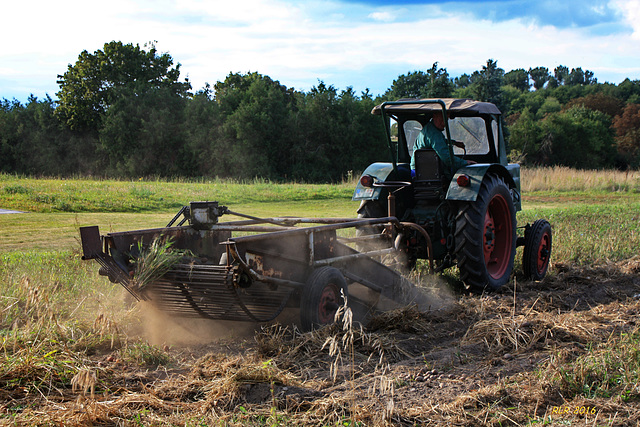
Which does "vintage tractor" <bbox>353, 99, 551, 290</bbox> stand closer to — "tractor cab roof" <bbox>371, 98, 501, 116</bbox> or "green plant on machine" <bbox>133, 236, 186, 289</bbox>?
"tractor cab roof" <bbox>371, 98, 501, 116</bbox>

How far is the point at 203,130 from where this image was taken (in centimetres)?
4328

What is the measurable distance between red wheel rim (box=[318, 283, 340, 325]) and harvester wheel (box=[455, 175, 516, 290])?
190 cm

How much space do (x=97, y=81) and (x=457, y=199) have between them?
44790 millimetres

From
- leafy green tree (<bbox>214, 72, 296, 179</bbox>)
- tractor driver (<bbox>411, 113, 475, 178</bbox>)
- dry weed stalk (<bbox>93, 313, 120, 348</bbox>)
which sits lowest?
dry weed stalk (<bbox>93, 313, 120, 348</bbox>)

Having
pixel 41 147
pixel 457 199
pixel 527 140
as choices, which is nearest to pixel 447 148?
pixel 457 199

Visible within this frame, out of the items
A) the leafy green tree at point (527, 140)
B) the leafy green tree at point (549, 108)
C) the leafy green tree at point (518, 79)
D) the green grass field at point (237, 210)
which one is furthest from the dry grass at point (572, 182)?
the leafy green tree at point (518, 79)

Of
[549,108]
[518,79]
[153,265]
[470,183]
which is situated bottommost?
[153,265]

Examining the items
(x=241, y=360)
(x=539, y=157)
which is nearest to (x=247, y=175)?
(x=539, y=157)

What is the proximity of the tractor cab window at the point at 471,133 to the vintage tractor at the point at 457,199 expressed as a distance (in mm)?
Answer: 12

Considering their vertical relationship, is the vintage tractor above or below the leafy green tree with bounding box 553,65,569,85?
below

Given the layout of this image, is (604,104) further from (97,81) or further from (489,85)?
(97,81)

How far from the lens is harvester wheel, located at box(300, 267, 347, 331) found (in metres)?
4.62

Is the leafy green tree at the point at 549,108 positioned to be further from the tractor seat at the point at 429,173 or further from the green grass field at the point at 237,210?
the tractor seat at the point at 429,173

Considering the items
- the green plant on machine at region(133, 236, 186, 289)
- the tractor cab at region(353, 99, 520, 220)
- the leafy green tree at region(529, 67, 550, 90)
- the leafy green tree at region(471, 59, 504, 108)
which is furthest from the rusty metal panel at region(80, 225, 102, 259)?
the leafy green tree at region(529, 67, 550, 90)
